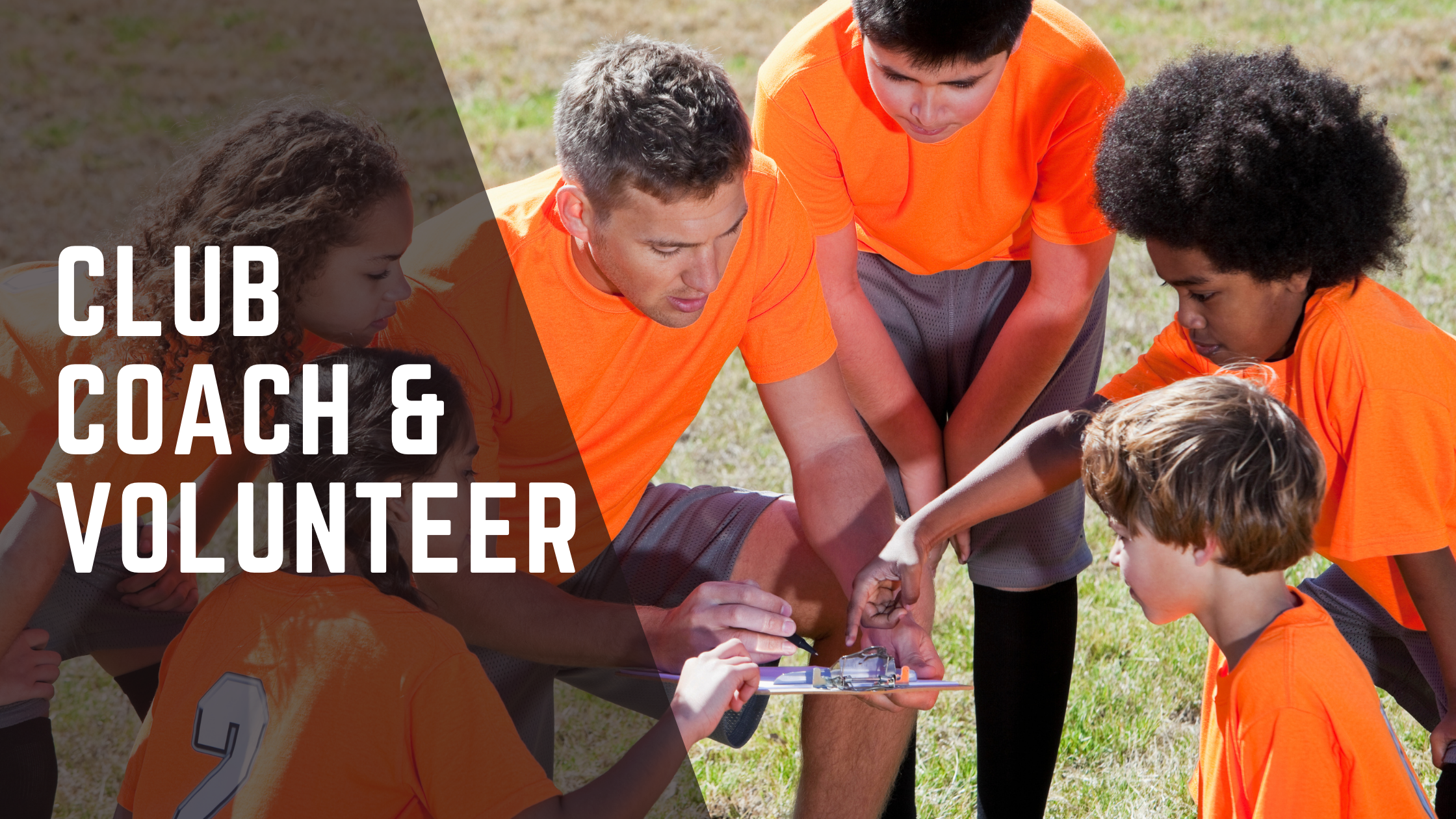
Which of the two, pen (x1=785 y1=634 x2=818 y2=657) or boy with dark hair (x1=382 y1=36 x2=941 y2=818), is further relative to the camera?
pen (x1=785 y1=634 x2=818 y2=657)

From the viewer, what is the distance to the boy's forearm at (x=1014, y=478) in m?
2.30

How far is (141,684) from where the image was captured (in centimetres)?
266

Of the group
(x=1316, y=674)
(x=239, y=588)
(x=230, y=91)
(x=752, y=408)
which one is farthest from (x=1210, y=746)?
(x=230, y=91)

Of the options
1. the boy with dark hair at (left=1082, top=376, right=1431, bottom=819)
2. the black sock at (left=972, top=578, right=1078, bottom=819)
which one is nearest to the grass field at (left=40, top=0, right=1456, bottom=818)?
the black sock at (left=972, top=578, right=1078, bottom=819)

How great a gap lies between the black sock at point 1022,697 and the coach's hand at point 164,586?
5.25 ft

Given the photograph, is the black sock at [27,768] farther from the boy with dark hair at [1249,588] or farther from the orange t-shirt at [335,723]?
the boy with dark hair at [1249,588]

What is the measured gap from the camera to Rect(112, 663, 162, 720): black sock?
2646 millimetres

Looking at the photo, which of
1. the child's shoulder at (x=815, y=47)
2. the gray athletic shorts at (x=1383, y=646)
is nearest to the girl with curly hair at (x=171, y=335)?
the child's shoulder at (x=815, y=47)

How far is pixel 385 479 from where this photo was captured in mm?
1948

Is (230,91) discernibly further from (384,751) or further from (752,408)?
(384,751)

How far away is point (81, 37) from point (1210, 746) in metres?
8.94

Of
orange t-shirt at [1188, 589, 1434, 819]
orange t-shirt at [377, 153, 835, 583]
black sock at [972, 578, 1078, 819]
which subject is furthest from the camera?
black sock at [972, 578, 1078, 819]

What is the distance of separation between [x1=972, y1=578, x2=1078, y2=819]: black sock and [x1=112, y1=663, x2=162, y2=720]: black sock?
168 cm

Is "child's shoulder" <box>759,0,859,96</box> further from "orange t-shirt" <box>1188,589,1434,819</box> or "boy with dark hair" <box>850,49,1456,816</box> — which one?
"orange t-shirt" <box>1188,589,1434,819</box>
